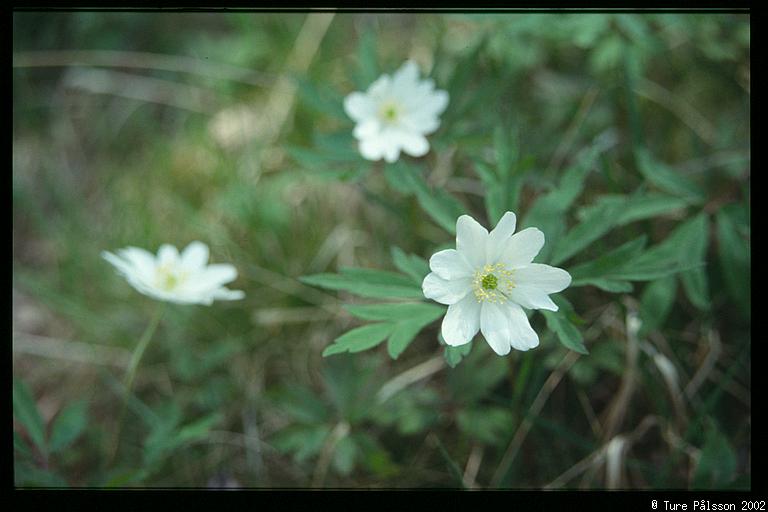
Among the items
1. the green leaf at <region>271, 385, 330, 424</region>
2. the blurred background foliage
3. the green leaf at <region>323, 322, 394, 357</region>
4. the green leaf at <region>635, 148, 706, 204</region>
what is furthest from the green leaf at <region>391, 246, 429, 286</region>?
the green leaf at <region>635, 148, 706, 204</region>

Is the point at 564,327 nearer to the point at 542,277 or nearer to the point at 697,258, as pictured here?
the point at 542,277

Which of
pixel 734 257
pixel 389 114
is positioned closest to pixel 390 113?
pixel 389 114

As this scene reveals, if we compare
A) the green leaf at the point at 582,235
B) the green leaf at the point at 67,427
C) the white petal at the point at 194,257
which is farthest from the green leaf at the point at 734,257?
the green leaf at the point at 67,427

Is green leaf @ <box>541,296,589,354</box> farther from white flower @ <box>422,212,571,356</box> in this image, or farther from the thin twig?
the thin twig

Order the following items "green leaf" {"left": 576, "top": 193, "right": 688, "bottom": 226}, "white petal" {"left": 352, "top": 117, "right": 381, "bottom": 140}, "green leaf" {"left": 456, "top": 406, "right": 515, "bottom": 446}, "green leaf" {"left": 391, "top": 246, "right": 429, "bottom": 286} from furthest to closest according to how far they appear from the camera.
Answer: "green leaf" {"left": 456, "top": 406, "right": 515, "bottom": 446} → "white petal" {"left": 352, "top": 117, "right": 381, "bottom": 140} → "green leaf" {"left": 576, "top": 193, "right": 688, "bottom": 226} → "green leaf" {"left": 391, "top": 246, "right": 429, "bottom": 286}

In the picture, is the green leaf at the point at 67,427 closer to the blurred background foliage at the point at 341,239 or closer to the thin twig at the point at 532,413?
the blurred background foliage at the point at 341,239
